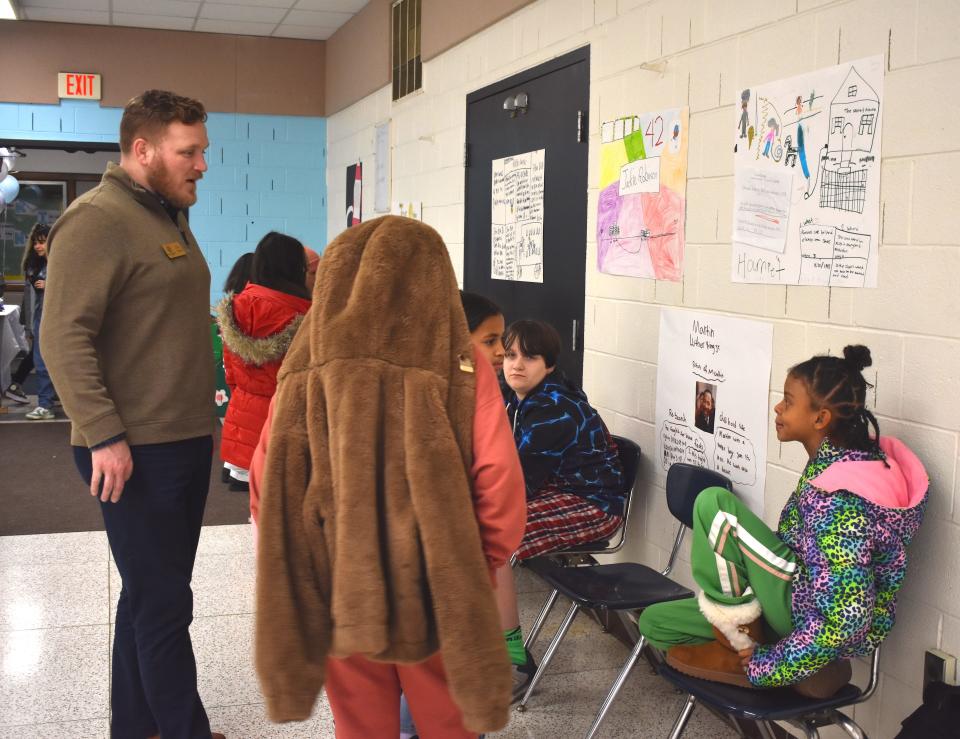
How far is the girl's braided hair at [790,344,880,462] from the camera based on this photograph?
212cm

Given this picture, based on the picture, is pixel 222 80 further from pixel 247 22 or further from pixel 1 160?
pixel 1 160

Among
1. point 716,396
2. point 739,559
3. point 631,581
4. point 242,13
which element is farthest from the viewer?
point 242,13

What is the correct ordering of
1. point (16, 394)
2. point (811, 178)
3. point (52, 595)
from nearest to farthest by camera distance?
point (811, 178) < point (52, 595) < point (16, 394)

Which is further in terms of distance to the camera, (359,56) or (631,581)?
(359,56)

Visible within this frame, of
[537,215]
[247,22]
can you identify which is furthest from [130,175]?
[247,22]

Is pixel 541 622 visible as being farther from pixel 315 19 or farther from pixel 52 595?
pixel 315 19

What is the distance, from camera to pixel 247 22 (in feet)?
24.8

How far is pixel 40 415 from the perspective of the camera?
288 inches

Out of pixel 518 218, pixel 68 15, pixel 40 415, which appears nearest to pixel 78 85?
pixel 68 15

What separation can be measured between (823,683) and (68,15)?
746 centimetres

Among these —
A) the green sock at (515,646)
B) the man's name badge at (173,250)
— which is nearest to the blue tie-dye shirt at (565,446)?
the green sock at (515,646)

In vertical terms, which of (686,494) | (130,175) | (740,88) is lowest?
(686,494)

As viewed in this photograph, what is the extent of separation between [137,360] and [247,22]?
6.10 meters

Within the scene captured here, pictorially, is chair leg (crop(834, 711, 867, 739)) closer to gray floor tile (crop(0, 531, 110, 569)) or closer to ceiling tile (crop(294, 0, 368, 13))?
gray floor tile (crop(0, 531, 110, 569))
